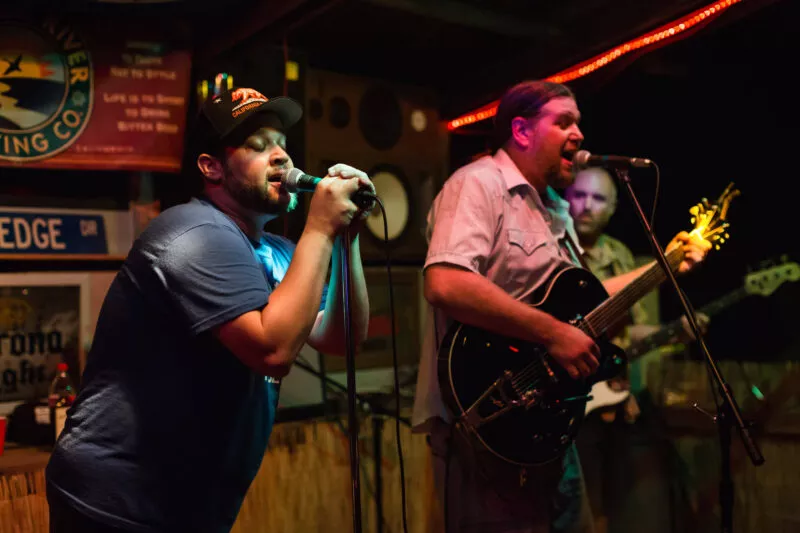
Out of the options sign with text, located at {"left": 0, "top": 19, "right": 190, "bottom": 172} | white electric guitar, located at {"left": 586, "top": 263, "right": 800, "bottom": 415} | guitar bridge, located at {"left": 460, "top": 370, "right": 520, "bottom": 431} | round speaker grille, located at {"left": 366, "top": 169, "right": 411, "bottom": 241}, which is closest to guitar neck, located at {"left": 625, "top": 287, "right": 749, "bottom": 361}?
white electric guitar, located at {"left": 586, "top": 263, "right": 800, "bottom": 415}

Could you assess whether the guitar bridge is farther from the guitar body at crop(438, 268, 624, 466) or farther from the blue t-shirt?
the blue t-shirt

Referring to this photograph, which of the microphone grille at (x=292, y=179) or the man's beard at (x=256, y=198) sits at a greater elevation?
the microphone grille at (x=292, y=179)

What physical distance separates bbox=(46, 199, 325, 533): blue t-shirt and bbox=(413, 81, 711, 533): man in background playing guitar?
826mm

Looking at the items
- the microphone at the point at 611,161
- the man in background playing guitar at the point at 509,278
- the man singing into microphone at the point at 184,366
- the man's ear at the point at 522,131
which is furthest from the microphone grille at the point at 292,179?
the man's ear at the point at 522,131

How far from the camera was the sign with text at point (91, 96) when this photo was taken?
107 inches

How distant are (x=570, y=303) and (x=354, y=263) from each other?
0.95 meters

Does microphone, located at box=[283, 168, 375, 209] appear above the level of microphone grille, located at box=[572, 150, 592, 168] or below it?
below

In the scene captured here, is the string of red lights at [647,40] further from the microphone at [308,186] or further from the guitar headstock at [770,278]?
the microphone at [308,186]

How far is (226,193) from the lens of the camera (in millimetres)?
1661

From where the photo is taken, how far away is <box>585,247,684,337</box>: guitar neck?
91.6 inches

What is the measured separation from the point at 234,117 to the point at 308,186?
274 millimetres

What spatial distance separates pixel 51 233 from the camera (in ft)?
9.54

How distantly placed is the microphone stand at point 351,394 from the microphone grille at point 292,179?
0.17 metres

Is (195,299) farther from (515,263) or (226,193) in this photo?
(515,263)
